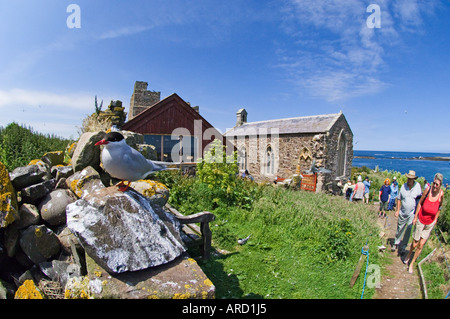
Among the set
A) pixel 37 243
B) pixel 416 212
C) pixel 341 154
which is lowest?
pixel 37 243

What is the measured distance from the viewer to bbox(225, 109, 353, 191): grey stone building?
1900 cm

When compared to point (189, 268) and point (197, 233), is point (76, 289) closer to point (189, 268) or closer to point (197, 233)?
point (189, 268)

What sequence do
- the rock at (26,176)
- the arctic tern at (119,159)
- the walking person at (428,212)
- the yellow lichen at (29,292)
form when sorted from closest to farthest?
the yellow lichen at (29,292)
the arctic tern at (119,159)
the rock at (26,176)
the walking person at (428,212)

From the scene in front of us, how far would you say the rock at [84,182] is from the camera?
440 cm

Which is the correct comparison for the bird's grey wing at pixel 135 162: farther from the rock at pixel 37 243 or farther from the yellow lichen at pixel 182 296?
the rock at pixel 37 243

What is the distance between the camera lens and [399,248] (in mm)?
6816

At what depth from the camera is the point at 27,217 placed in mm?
4344

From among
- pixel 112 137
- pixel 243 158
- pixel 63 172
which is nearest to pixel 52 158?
pixel 63 172

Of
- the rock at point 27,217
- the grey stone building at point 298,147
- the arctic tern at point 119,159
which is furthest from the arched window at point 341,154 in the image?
the rock at point 27,217

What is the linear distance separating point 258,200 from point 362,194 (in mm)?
8513

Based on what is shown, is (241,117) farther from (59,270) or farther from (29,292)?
(29,292)

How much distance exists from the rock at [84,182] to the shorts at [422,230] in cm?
738

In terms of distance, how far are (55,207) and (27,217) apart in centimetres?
45
